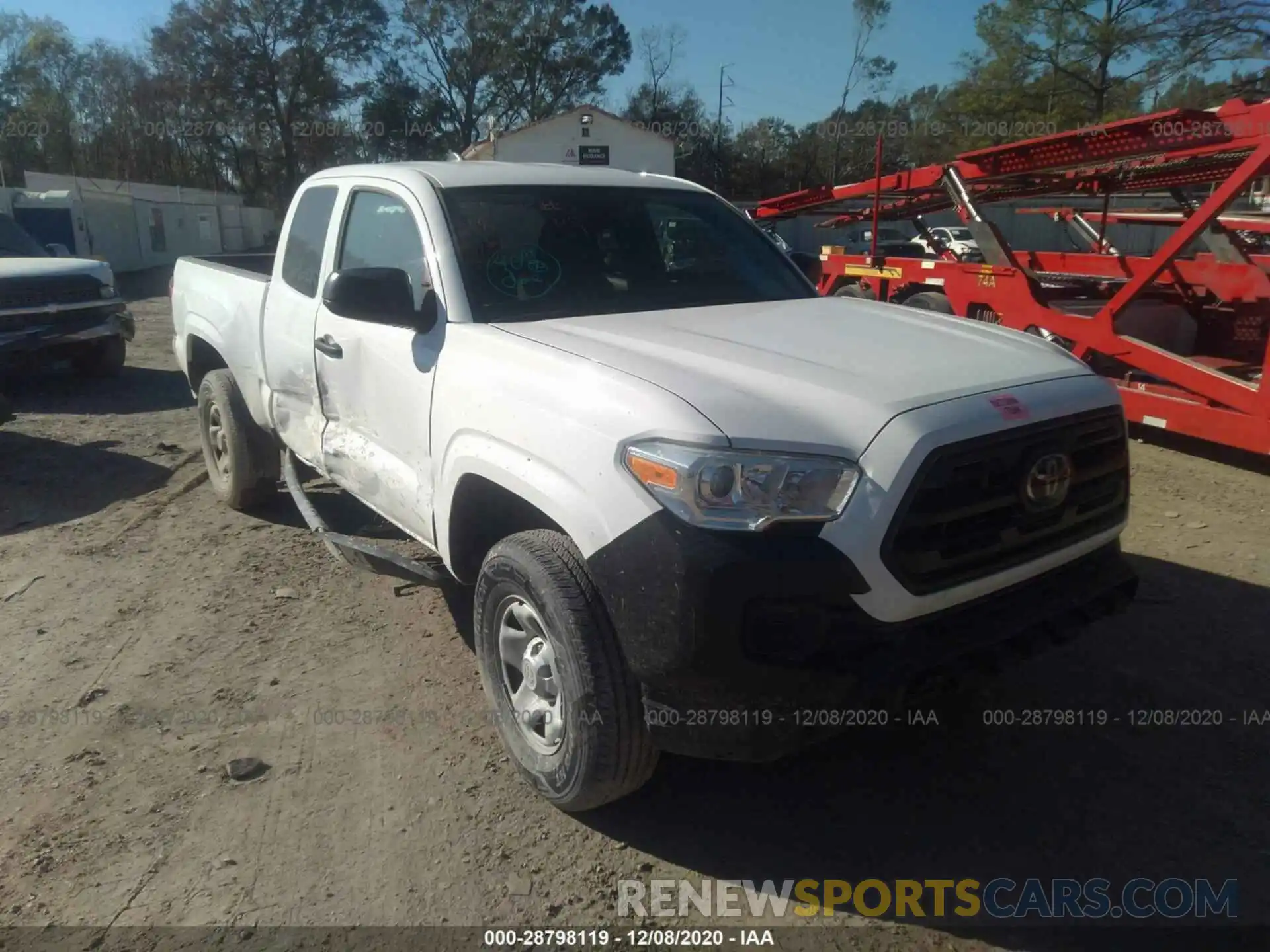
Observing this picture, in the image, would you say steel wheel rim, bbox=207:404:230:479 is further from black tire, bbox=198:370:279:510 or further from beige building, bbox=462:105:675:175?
beige building, bbox=462:105:675:175

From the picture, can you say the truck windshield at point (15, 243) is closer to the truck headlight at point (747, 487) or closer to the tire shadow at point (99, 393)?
the tire shadow at point (99, 393)

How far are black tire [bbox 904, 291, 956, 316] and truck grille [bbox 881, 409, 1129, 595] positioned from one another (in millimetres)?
7125

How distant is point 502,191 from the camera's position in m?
3.81

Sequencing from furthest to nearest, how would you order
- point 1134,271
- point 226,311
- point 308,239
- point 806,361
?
point 1134,271 → point 226,311 → point 308,239 → point 806,361

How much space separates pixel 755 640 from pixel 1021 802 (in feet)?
4.34

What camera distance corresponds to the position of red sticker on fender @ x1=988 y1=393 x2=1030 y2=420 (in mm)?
2666

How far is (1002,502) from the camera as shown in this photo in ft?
8.72

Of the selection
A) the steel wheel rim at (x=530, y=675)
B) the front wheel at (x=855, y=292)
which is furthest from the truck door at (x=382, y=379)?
the front wheel at (x=855, y=292)

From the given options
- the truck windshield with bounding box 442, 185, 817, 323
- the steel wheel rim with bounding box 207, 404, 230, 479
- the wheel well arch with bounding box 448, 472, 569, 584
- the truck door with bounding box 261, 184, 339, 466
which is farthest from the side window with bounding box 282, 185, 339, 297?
the wheel well arch with bounding box 448, 472, 569, 584

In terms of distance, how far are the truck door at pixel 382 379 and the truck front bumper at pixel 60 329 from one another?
699cm

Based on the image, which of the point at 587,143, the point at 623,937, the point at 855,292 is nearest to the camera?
the point at 623,937

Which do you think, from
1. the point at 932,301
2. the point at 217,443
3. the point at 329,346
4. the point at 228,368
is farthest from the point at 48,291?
the point at 932,301

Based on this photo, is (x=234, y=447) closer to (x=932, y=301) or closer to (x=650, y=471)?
(x=650, y=471)

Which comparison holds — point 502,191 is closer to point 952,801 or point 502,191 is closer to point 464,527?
point 464,527
